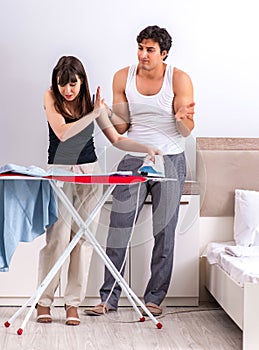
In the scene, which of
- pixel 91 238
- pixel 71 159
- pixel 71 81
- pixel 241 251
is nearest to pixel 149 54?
pixel 71 81

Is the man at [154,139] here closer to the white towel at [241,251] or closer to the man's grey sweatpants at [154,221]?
the man's grey sweatpants at [154,221]

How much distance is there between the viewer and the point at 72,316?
3.61 m

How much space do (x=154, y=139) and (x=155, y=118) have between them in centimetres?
21

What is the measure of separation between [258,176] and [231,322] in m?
0.92

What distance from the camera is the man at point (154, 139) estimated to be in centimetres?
335

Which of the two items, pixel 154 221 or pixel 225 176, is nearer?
pixel 154 221

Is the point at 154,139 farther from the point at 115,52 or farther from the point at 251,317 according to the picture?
the point at 115,52

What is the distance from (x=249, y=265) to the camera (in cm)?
335

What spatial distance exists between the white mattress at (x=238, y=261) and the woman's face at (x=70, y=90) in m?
1.04

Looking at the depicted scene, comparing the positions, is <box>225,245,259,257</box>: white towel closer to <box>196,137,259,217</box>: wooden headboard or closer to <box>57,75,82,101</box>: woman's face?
<box>196,137,259,217</box>: wooden headboard

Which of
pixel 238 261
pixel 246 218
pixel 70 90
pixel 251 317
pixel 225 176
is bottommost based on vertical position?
pixel 251 317

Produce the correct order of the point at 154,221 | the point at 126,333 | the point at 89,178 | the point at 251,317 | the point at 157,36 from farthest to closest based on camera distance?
1. the point at 154,221
2. the point at 157,36
3. the point at 126,333
4. the point at 89,178
5. the point at 251,317

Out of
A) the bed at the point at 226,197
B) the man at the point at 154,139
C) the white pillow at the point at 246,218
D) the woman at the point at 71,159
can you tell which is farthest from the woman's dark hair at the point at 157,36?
the white pillow at the point at 246,218

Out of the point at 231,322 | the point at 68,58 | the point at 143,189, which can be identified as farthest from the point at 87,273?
the point at 68,58
